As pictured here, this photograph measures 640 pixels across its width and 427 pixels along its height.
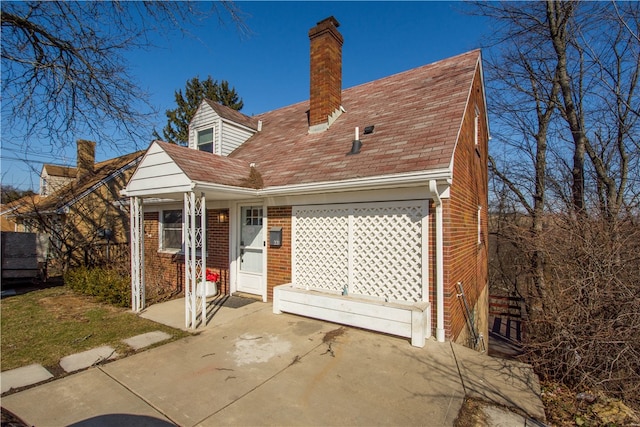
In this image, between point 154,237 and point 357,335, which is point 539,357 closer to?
point 357,335

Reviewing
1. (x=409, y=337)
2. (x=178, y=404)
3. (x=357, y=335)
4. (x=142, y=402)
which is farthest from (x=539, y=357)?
(x=142, y=402)

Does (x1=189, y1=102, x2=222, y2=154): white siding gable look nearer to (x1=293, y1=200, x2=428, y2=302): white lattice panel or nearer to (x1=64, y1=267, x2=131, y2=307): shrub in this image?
(x1=64, y1=267, x2=131, y2=307): shrub

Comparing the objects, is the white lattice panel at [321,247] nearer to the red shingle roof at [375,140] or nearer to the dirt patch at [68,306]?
the red shingle roof at [375,140]

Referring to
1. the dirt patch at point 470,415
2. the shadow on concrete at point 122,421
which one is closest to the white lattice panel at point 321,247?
the dirt patch at point 470,415

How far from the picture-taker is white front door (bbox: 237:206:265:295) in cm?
776

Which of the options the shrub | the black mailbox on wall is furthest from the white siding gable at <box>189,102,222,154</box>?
the shrub

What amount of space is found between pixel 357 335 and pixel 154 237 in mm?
7912

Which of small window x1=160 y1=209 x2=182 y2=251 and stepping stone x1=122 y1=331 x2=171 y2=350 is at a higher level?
small window x1=160 y1=209 x2=182 y2=251

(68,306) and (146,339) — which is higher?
(146,339)

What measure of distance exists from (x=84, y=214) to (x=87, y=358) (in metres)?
11.7

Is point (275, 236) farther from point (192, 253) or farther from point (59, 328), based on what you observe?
point (59, 328)

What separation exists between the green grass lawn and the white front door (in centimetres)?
241

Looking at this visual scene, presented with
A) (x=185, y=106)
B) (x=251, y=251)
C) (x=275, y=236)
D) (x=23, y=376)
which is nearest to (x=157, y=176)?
(x=275, y=236)

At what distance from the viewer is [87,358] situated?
4.53 metres
